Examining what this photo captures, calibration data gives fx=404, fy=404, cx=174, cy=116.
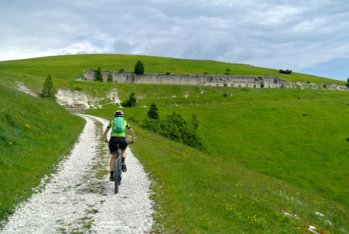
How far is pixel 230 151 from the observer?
2763 inches

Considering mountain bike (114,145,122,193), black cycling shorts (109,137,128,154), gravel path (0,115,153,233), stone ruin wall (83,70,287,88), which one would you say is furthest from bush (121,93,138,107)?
mountain bike (114,145,122,193)

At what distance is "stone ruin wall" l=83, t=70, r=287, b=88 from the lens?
456ft

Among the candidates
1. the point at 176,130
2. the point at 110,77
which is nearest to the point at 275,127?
the point at 176,130

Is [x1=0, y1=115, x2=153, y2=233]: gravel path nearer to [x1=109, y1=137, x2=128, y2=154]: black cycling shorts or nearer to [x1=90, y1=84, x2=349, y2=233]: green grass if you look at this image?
[x1=90, y1=84, x2=349, y2=233]: green grass

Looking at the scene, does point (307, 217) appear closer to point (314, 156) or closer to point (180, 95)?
point (314, 156)

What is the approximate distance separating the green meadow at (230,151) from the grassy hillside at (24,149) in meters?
0.14

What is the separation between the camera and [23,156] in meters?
21.6

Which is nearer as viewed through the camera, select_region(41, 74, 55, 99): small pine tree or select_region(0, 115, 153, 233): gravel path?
select_region(0, 115, 153, 233): gravel path

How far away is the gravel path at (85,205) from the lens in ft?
40.4

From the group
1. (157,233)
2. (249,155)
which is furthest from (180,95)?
(157,233)

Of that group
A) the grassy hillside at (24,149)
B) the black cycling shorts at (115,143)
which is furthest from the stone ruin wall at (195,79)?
the black cycling shorts at (115,143)

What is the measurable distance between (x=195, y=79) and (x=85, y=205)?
130 metres

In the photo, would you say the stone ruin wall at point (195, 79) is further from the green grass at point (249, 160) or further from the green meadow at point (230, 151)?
the green grass at point (249, 160)

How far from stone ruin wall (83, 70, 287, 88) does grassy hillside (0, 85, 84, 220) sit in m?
103
